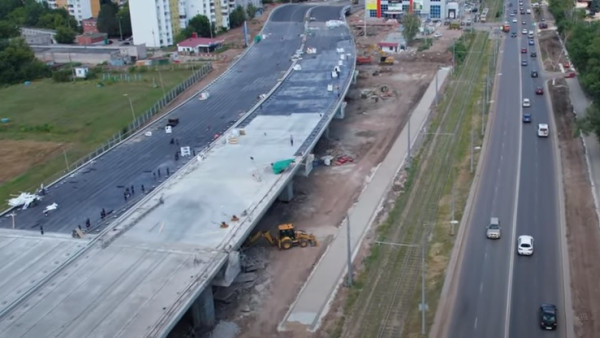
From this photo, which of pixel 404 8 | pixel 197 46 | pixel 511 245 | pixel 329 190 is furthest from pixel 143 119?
pixel 404 8

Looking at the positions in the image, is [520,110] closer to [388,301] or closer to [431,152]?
[431,152]

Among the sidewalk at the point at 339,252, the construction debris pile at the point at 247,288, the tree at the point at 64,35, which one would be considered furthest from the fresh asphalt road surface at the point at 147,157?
the tree at the point at 64,35

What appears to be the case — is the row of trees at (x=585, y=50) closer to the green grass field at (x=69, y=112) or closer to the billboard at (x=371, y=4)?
the billboard at (x=371, y=4)

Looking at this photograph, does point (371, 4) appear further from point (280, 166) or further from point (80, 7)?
point (280, 166)

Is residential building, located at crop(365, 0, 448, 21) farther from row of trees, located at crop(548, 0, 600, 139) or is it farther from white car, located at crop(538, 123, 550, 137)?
white car, located at crop(538, 123, 550, 137)

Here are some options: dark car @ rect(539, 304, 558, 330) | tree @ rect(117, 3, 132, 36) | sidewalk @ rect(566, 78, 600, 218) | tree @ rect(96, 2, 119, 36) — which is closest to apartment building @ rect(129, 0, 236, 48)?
tree @ rect(117, 3, 132, 36)

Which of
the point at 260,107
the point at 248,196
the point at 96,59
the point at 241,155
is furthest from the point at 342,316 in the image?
the point at 96,59
